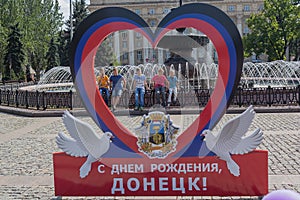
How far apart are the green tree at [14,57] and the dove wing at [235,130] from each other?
4422 centimetres

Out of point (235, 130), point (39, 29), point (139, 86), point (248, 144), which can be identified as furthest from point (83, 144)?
point (39, 29)

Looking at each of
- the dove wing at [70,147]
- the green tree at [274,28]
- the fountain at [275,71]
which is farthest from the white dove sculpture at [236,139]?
the green tree at [274,28]

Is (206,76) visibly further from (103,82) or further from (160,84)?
(103,82)

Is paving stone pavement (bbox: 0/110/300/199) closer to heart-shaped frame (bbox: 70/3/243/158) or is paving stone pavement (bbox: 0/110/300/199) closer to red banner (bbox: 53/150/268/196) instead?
red banner (bbox: 53/150/268/196)

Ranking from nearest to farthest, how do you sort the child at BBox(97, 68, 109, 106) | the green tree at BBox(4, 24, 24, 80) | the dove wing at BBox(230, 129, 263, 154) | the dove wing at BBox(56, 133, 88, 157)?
the dove wing at BBox(230, 129, 263, 154) → the dove wing at BBox(56, 133, 88, 157) → the child at BBox(97, 68, 109, 106) → the green tree at BBox(4, 24, 24, 80)

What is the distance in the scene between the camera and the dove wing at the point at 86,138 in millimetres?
5133

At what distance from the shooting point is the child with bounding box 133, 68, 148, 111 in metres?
13.0

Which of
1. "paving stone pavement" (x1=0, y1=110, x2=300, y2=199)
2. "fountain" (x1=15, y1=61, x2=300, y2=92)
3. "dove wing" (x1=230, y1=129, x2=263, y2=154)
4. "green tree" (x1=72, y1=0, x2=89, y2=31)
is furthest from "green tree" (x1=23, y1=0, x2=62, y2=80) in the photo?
"dove wing" (x1=230, y1=129, x2=263, y2=154)

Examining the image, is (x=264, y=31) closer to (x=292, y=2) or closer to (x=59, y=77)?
(x=292, y=2)

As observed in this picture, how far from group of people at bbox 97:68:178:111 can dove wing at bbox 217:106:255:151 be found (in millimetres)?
7841

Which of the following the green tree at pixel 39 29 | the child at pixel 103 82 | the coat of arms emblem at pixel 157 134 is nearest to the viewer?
the coat of arms emblem at pixel 157 134

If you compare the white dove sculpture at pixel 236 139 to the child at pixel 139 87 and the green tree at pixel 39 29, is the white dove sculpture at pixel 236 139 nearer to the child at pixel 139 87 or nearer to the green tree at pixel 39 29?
the child at pixel 139 87

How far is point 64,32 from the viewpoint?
51.4 meters

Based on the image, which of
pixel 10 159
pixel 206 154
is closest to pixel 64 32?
pixel 10 159
